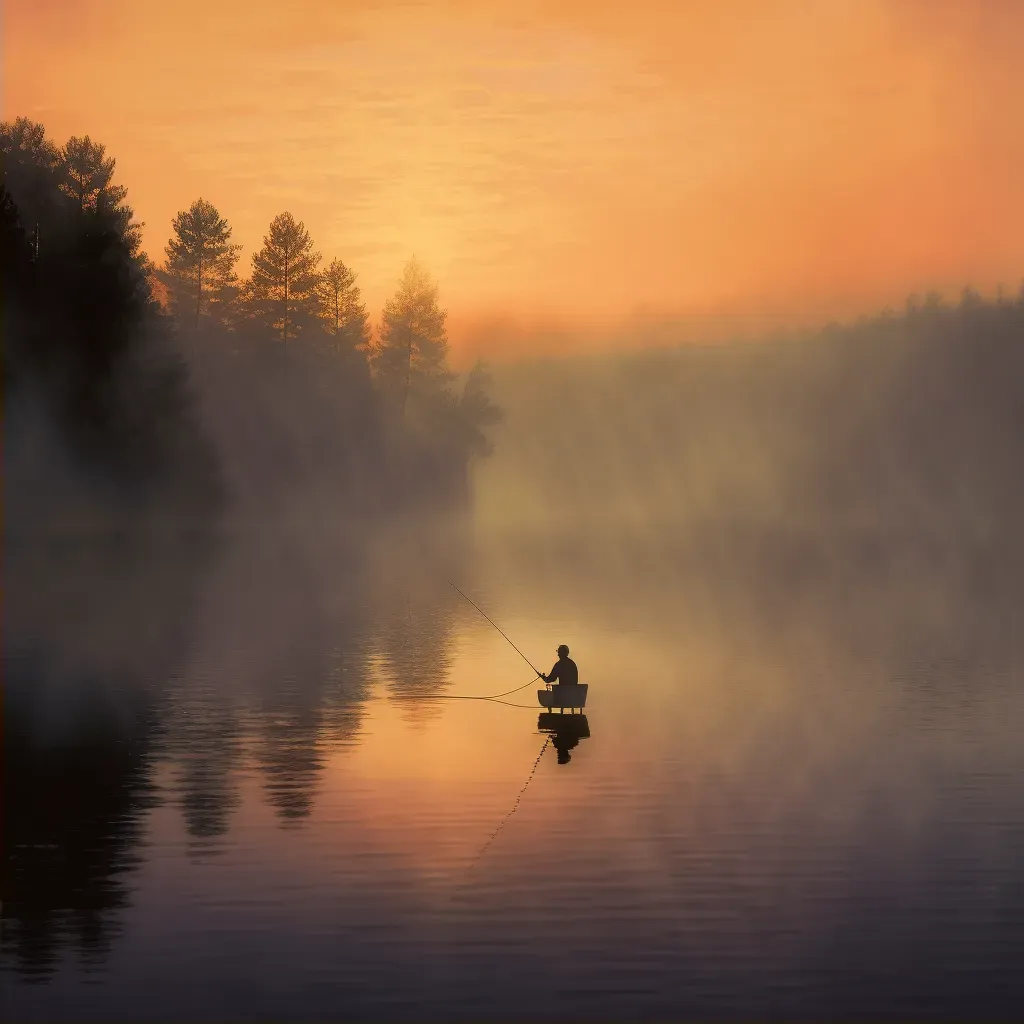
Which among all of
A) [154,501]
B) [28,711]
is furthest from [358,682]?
[154,501]

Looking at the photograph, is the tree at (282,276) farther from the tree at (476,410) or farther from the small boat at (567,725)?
the small boat at (567,725)

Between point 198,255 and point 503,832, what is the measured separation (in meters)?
139

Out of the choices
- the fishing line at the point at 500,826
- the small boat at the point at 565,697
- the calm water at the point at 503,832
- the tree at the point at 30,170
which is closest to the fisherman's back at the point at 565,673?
the small boat at the point at 565,697

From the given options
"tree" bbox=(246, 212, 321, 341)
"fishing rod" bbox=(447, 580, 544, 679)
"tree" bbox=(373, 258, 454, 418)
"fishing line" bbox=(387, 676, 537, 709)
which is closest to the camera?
"fishing line" bbox=(387, 676, 537, 709)

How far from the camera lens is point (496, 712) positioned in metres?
39.5

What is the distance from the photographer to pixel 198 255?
6171 inches

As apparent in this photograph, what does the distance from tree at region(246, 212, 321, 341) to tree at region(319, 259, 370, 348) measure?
16.9 feet

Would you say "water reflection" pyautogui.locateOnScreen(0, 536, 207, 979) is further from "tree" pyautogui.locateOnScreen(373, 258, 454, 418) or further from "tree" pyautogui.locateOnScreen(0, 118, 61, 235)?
"tree" pyautogui.locateOnScreen(373, 258, 454, 418)

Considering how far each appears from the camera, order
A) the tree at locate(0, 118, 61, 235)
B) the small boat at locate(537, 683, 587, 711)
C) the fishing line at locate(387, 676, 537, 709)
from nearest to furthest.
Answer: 1. the small boat at locate(537, 683, 587, 711)
2. the fishing line at locate(387, 676, 537, 709)
3. the tree at locate(0, 118, 61, 235)

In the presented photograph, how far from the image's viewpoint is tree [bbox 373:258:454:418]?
184m

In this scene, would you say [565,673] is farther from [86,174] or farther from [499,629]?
[86,174]

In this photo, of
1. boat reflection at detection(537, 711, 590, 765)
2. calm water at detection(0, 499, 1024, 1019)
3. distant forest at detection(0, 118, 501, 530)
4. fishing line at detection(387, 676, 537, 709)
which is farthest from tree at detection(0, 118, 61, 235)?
boat reflection at detection(537, 711, 590, 765)

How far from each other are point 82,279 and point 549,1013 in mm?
99889

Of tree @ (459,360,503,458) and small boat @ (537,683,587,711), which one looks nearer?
small boat @ (537,683,587,711)
